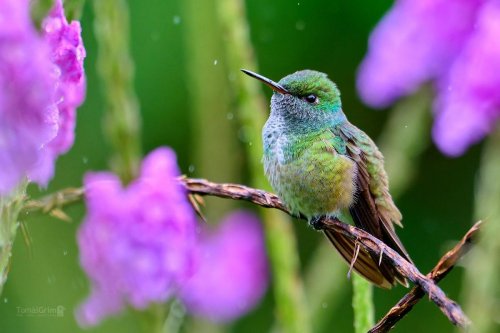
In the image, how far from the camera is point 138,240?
3.29 feet

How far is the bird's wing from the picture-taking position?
2.68ft

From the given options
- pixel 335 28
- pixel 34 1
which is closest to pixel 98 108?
pixel 335 28

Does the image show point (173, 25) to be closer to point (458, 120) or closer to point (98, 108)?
point (98, 108)

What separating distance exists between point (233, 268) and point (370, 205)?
3.69 ft

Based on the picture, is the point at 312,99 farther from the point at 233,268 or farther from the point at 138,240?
the point at 233,268

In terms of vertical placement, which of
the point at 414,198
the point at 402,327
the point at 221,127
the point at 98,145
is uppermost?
the point at 221,127

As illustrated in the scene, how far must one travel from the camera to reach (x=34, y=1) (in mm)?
435

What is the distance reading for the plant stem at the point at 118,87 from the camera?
93 cm

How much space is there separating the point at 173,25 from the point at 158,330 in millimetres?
1859

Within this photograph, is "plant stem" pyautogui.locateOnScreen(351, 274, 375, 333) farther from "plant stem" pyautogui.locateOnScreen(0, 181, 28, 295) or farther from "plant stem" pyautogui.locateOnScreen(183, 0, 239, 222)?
"plant stem" pyautogui.locateOnScreen(183, 0, 239, 222)

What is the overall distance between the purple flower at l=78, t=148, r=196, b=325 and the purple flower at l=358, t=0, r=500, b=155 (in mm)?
368

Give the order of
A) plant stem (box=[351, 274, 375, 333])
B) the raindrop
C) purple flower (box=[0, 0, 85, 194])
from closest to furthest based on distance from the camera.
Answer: purple flower (box=[0, 0, 85, 194])
plant stem (box=[351, 274, 375, 333])
the raindrop

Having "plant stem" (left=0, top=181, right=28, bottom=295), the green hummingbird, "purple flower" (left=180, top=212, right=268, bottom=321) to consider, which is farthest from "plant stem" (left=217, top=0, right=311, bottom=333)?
"purple flower" (left=180, top=212, right=268, bottom=321)

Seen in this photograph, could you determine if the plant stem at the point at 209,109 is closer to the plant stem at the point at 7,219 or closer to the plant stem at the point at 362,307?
the plant stem at the point at 362,307
